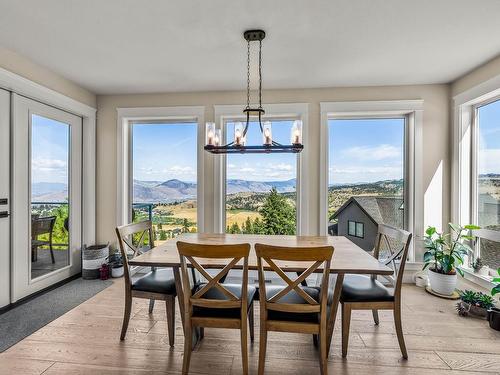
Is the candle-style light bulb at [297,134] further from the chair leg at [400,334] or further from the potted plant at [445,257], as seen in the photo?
the potted plant at [445,257]

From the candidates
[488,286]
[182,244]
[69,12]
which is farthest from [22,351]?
[488,286]

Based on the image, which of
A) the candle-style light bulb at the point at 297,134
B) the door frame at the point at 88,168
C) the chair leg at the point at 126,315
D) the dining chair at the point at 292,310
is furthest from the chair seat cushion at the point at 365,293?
the door frame at the point at 88,168

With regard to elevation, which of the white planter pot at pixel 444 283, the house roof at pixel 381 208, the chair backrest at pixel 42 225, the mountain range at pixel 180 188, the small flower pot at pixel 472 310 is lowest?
the small flower pot at pixel 472 310

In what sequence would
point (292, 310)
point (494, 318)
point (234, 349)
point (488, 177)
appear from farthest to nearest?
point (488, 177), point (494, 318), point (234, 349), point (292, 310)

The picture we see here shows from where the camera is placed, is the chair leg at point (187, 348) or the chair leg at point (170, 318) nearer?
the chair leg at point (187, 348)

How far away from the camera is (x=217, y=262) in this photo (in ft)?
6.18

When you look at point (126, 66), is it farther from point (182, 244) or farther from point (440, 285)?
point (440, 285)

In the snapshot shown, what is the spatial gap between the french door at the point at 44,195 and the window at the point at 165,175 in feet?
2.44

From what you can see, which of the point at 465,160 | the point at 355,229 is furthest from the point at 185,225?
the point at 465,160

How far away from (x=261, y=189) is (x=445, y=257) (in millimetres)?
2284

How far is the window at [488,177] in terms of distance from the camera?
9.55 feet

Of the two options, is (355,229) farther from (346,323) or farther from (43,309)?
(43,309)

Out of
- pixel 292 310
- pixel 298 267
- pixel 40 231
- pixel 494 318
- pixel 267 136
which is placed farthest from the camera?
pixel 40 231

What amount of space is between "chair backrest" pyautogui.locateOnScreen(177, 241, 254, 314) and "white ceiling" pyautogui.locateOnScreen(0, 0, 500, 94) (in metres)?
1.68
